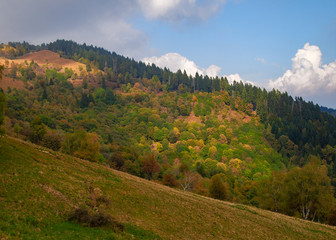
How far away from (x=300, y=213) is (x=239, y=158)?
127 meters

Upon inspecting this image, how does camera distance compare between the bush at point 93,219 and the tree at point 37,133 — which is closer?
the bush at point 93,219

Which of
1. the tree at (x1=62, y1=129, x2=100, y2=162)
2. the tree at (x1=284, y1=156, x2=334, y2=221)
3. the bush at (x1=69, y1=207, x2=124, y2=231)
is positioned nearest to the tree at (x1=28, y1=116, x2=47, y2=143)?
the tree at (x1=62, y1=129, x2=100, y2=162)

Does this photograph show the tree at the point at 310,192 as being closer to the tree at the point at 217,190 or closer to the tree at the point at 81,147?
the tree at the point at 217,190

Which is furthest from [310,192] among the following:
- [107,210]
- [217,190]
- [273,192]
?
[107,210]

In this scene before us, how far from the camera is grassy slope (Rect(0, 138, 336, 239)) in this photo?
18.0 metres

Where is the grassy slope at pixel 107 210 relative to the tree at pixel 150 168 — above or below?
above

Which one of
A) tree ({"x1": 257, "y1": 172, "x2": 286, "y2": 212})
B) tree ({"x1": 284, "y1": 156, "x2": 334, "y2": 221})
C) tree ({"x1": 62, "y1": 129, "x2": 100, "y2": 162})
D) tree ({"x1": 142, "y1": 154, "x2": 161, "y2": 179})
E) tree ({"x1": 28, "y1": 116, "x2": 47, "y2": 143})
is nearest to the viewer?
tree ({"x1": 284, "y1": 156, "x2": 334, "y2": 221})

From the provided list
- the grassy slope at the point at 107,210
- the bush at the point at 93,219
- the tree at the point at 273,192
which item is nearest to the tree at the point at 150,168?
the tree at the point at 273,192

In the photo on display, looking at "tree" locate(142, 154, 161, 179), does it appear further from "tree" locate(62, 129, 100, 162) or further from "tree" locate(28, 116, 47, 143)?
"tree" locate(28, 116, 47, 143)

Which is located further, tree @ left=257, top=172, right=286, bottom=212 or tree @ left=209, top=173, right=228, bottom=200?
tree @ left=209, top=173, right=228, bottom=200

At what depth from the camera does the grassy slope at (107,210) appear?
59.2 ft

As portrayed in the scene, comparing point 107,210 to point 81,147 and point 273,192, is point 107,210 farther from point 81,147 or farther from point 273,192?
point 81,147

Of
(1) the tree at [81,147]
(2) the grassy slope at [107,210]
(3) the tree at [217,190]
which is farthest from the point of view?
(3) the tree at [217,190]

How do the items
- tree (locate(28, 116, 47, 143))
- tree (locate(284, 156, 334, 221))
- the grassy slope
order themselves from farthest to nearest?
tree (locate(28, 116, 47, 143)) < tree (locate(284, 156, 334, 221)) < the grassy slope
